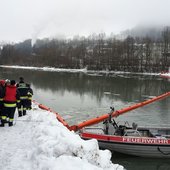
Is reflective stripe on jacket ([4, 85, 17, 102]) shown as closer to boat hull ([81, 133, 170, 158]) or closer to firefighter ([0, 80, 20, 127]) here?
firefighter ([0, 80, 20, 127])

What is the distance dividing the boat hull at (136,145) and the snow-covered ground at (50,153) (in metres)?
3.91

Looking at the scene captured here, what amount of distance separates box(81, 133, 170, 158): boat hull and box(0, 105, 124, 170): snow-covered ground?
3913mm

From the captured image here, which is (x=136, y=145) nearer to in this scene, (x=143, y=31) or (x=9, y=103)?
(x=9, y=103)

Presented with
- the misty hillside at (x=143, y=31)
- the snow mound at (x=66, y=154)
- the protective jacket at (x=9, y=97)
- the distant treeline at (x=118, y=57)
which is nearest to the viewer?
the snow mound at (x=66, y=154)

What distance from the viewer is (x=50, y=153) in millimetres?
6758

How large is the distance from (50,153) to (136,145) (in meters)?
5.89

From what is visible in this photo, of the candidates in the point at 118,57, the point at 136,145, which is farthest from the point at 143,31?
the point at 136,145

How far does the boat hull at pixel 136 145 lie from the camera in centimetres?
1159

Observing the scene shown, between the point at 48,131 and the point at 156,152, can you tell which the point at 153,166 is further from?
the point at 48,131

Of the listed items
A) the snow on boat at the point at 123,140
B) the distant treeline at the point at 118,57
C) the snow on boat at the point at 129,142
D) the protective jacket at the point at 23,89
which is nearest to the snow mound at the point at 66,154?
the snow on boat at the point at 123,140

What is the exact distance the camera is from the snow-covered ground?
6.26 m

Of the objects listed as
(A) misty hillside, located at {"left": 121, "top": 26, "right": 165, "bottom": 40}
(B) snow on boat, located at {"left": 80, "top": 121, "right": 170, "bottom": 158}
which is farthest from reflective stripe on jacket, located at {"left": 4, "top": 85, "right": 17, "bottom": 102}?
(A) misty hillside, located at {"left": 121, "top": 26, "right": 165, "bottom": 40}

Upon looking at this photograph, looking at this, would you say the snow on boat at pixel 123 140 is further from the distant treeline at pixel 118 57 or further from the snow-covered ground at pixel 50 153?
the distant treeline at pixel 118 57

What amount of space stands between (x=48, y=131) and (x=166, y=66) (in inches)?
3087
